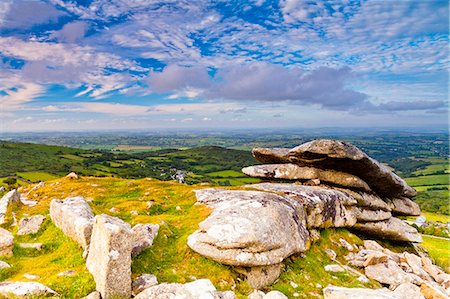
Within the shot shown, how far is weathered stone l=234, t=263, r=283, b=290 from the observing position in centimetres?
1756

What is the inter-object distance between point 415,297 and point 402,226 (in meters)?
19.6

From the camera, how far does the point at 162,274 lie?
1547cm

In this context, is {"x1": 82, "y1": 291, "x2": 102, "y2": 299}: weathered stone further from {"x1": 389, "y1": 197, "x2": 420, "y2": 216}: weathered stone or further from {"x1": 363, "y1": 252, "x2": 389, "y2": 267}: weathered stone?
{"x1": 389, "y1": 197, "x2": 420, "y2": 216}: weathered stone

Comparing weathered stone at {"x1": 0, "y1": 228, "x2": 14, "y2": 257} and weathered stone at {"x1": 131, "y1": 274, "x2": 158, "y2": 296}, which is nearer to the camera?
weathered stone at {"x1": 131, "y1": 274, "x2": 158, "y2": 296}

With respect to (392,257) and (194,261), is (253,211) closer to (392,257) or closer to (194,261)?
(194,261)

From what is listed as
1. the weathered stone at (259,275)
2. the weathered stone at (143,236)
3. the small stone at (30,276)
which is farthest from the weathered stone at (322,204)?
the small stone at (30,276)

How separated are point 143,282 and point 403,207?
38262 millimetres

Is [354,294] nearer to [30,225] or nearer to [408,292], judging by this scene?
[408,292]

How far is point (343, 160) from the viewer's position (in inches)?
1251

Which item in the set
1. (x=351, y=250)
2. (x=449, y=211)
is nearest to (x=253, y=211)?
(x=351, y=250)

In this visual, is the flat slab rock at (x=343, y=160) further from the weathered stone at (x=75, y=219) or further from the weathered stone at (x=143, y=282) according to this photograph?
the weathered stone at (x=75, y=219)

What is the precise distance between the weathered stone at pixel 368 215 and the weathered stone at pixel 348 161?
3.54 m

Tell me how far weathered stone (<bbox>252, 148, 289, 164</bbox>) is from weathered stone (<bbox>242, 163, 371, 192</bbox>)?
40.2 inches

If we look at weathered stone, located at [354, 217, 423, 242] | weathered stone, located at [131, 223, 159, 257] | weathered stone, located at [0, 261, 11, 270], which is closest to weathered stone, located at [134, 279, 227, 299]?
weathered stone, located at [131, 223, 159, 257]
